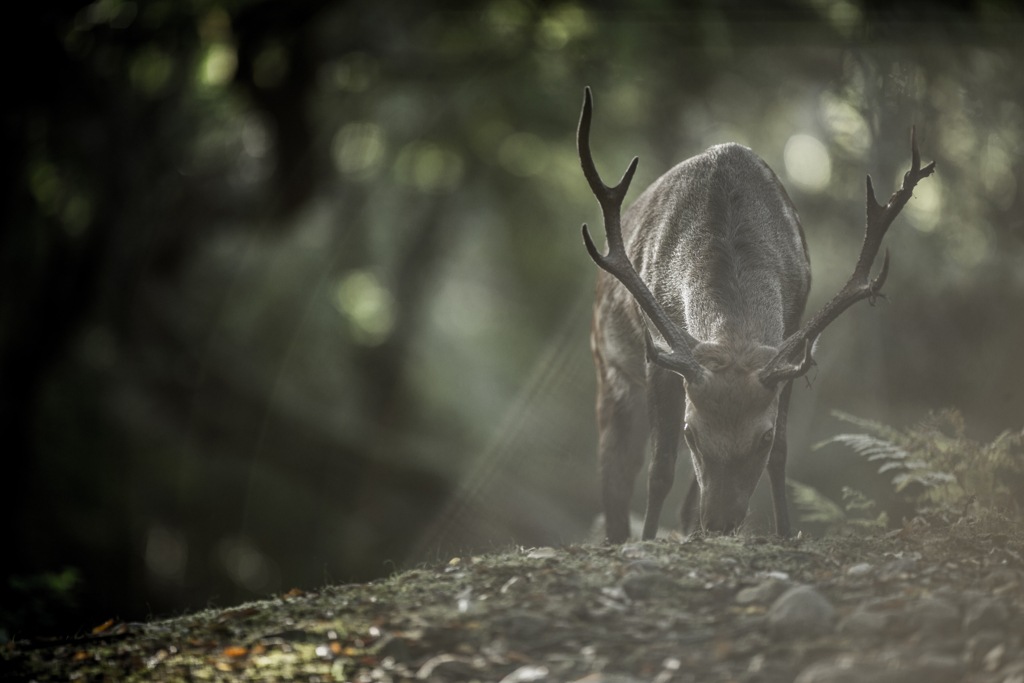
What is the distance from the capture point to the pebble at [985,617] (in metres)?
3.33

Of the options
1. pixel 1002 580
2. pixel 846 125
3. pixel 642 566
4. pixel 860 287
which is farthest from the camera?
pixel 846 125

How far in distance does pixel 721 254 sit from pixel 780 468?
1.39 meters

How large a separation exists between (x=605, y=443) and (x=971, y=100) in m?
4.81

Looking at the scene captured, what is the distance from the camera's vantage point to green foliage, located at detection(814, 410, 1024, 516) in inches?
194

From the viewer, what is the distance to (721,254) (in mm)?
5465

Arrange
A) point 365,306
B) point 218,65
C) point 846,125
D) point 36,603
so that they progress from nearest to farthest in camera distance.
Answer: point 36,603, point 846,125, point 218,65, point 365,306

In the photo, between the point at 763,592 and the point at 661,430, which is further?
the point at 661,430

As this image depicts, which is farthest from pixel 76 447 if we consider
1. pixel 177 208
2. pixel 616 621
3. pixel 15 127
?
pixel 616 621

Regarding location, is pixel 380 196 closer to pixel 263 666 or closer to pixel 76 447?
pixel 76 447

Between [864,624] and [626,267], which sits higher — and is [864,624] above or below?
below

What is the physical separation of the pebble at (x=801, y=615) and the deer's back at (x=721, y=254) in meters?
1.80

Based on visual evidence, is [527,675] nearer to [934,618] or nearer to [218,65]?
[934,618]

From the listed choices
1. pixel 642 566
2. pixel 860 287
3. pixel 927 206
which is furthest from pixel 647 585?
pixel 927 206

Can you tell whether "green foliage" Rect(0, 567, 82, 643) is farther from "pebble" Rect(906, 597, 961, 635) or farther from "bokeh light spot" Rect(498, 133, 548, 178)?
"bokeh light spot" Rect(498, 133, 548, 178)
